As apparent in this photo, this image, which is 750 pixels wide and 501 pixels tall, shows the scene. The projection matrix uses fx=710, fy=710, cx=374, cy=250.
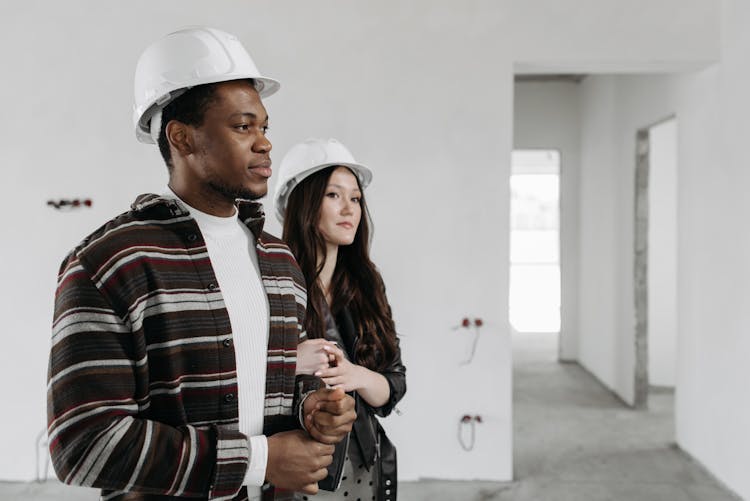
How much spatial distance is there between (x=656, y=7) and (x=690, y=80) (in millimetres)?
718

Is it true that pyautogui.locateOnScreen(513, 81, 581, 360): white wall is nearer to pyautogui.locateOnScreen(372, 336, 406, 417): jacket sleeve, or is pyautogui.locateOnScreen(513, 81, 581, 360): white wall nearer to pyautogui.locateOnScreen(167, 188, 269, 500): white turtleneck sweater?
pyautogui.locateOnScreen(372, 336, 406, 417): jacket sleeve

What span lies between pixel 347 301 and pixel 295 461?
89 cm

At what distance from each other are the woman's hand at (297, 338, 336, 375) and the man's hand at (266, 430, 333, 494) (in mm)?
257

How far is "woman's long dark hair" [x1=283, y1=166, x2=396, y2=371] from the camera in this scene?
1905 millimetres

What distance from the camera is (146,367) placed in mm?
998

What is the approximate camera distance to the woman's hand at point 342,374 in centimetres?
145

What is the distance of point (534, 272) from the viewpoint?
1608cm

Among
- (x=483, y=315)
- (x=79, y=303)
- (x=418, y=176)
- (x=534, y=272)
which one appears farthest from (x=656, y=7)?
(x=534, y=272)

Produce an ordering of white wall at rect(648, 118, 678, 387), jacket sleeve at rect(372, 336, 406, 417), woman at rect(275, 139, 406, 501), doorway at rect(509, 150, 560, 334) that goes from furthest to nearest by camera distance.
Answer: doorway at rect(509, 150, 560, 334) → white wall at rect(648, 118, 678, 387) → jacket sleeve at rect(372, 336, 406, 417) → woman at rect(275, 139, 406, 501)

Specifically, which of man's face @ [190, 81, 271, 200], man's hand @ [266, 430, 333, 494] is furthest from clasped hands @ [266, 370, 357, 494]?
man's face @ [190, 81, 271, 200]

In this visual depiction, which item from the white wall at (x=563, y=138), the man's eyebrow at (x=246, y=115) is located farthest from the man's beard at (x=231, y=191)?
the white wall at (x=563, y=138)

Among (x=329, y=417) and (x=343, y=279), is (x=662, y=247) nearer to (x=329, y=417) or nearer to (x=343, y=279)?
(x=343, y=279)

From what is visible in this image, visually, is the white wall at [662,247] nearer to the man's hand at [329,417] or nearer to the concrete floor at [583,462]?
the concrete floor at [583,462]

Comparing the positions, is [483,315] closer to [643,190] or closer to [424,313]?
[424,313]
